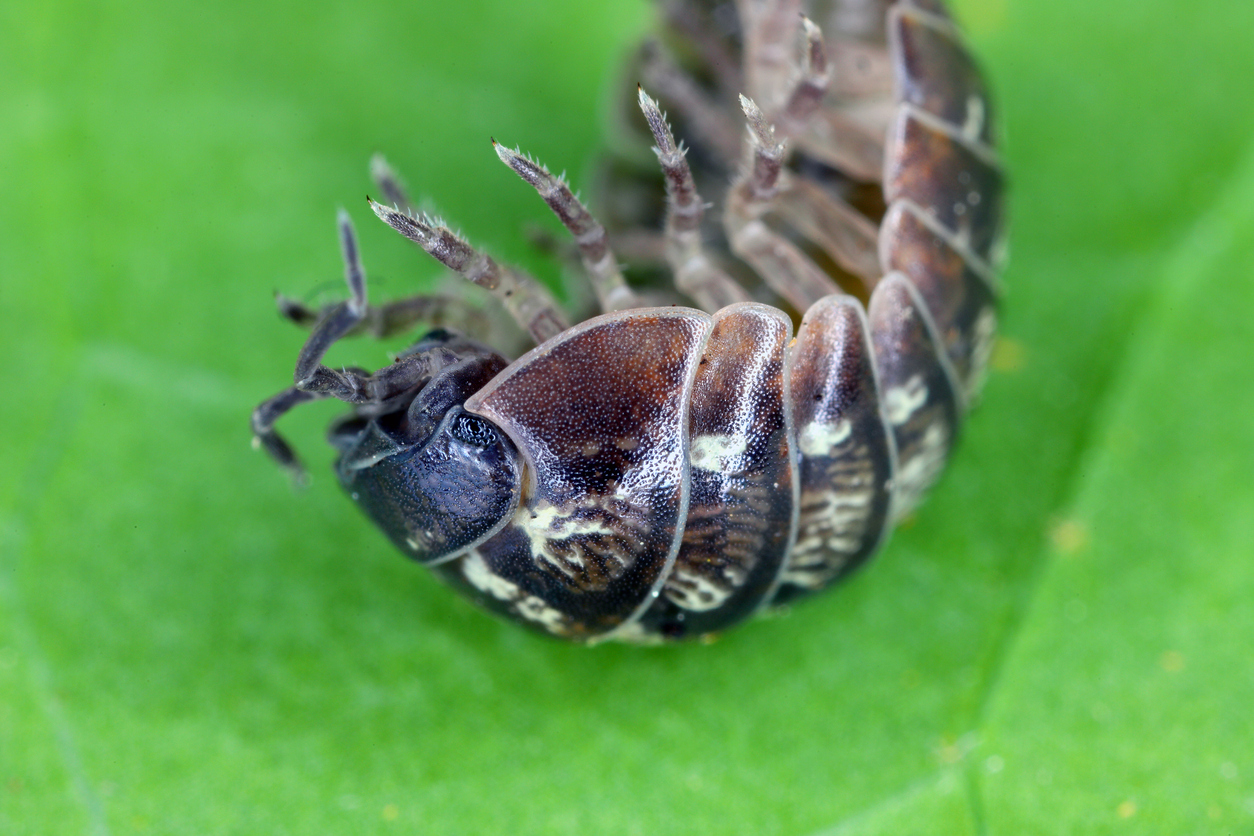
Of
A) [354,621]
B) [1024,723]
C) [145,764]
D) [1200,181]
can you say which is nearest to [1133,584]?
[1024,723]

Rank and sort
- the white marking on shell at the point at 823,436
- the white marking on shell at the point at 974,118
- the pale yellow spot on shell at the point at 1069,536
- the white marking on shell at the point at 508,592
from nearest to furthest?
the white marking on shell at the point at 823,436 → the white marking on shell at the point at 508,592 → the white marking on shell at the point at 974,118 → the pale yellow spot on shell at the point at 1069,536

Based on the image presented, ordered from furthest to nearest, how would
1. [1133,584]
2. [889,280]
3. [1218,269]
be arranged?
[1218,269], [1133,584], [889,280]

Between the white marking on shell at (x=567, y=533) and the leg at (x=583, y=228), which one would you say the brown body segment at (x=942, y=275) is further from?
the white marking on shell at (x=567, y=533)

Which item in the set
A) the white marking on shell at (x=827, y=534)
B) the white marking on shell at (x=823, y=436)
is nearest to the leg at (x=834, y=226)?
the white marking on shell at (x=823, y=436)

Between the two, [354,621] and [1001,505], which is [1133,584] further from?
[354,621]

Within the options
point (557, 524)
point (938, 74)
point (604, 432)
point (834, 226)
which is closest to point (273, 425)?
point (557, 524)

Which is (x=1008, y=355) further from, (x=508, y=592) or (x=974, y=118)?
(x=508, y=592)
